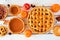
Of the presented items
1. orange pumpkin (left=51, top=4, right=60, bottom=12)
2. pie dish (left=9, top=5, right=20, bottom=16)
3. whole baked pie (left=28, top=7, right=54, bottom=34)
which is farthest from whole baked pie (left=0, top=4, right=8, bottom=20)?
orange pumpkin (left=51, top=4, right=60, bottom=12)

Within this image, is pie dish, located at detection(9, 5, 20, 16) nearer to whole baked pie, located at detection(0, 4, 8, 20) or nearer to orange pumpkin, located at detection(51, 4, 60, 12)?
whole baked pie, located at detection(0, 4, 8, 20)

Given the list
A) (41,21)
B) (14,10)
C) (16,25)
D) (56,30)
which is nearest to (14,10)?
(14,10)

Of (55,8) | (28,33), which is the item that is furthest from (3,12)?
(55,8)

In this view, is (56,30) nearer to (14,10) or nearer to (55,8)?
(55,8)

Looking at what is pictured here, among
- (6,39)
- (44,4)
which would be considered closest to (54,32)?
(44,4)

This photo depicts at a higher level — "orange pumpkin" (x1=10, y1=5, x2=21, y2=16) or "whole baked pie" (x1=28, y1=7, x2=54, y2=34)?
"orange pumpkin" (x1=10, y1=5, x2=21, y2=16)

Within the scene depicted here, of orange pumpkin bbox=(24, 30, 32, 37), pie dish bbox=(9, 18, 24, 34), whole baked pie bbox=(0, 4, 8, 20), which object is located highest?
whole baked pie bbox=(0, 4, 8, 20)

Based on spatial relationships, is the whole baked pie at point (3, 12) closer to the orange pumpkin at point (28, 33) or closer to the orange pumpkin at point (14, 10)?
the orange pumpkin at point (14, 10)

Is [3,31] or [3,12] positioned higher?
[3,12]


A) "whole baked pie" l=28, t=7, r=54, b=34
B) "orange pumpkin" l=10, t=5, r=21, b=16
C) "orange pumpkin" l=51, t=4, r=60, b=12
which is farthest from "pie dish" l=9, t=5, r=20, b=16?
"orange pumpkin" l=51, t=4, r=60, b=12

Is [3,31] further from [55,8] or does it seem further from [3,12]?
[55,8]
